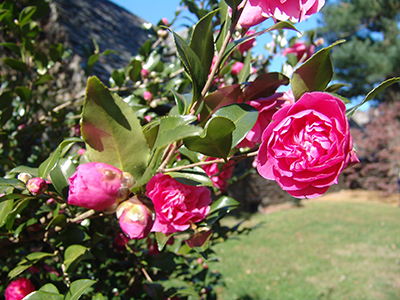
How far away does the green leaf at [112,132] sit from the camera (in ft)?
1.30

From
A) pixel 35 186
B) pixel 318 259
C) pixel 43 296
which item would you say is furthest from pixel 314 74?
pixel 318 259

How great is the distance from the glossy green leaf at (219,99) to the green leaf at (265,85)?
0.08ft

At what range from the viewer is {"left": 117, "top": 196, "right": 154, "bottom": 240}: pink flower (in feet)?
1.38

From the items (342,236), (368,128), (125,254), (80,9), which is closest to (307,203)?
(342,236)

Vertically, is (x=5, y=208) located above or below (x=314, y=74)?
below

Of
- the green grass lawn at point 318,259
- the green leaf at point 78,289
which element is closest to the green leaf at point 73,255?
the green leaf at point 78,289

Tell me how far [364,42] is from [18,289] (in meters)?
15.8

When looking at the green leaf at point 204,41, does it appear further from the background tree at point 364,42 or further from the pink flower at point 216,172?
the background tree at point 364,42

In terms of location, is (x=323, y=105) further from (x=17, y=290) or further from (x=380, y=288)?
(x=380, y=288)

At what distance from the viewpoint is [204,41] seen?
1.59 ft

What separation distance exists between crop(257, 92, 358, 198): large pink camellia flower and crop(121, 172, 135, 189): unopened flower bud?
0.70ft

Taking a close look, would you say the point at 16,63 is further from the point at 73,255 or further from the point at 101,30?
the point at 101,30

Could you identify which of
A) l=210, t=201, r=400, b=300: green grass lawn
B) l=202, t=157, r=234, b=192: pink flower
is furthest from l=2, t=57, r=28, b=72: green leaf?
l=210, t=201, r=400, b=300: green grass lawn

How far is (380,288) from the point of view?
3.96m
